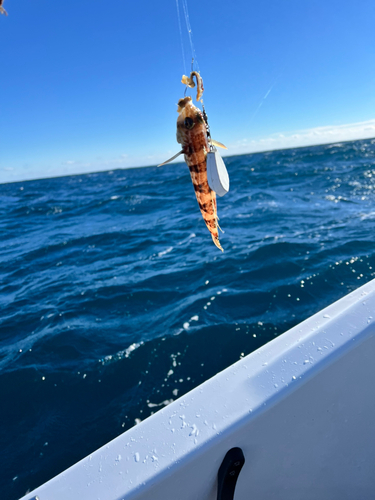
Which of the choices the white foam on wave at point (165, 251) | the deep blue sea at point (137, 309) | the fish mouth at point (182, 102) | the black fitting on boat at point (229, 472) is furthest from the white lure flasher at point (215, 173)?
the white foam on wave at point (165, 251)

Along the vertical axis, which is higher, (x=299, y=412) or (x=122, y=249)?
(x=299, y=412)

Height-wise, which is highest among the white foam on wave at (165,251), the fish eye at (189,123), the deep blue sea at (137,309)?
the fish eye at (189,123)

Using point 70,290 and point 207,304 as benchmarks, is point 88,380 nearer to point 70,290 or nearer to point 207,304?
point 207,304

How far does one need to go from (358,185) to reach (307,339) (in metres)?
15.8

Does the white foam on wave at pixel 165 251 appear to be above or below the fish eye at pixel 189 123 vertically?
below

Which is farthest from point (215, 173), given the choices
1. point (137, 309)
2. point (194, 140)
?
point (137, 309)

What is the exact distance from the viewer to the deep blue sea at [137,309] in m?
3.37

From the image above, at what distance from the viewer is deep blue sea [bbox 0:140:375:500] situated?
337 centimetres

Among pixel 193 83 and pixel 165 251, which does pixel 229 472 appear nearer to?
pixel 193 83

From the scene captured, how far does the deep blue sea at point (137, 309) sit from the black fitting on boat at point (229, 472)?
2.05 metres

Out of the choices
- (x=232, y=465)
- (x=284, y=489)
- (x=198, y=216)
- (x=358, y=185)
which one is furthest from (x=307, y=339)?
(x=358, y=185)

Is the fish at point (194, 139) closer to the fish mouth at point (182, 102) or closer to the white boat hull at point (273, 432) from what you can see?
the fish mouth at point (182, 102)

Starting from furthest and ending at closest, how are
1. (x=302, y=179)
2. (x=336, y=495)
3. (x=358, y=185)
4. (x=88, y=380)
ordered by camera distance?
(x=302, y=179) → (x=358, y=185) → (x=88, y=380) → (x=336, y=495)

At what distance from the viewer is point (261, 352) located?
1797mm
